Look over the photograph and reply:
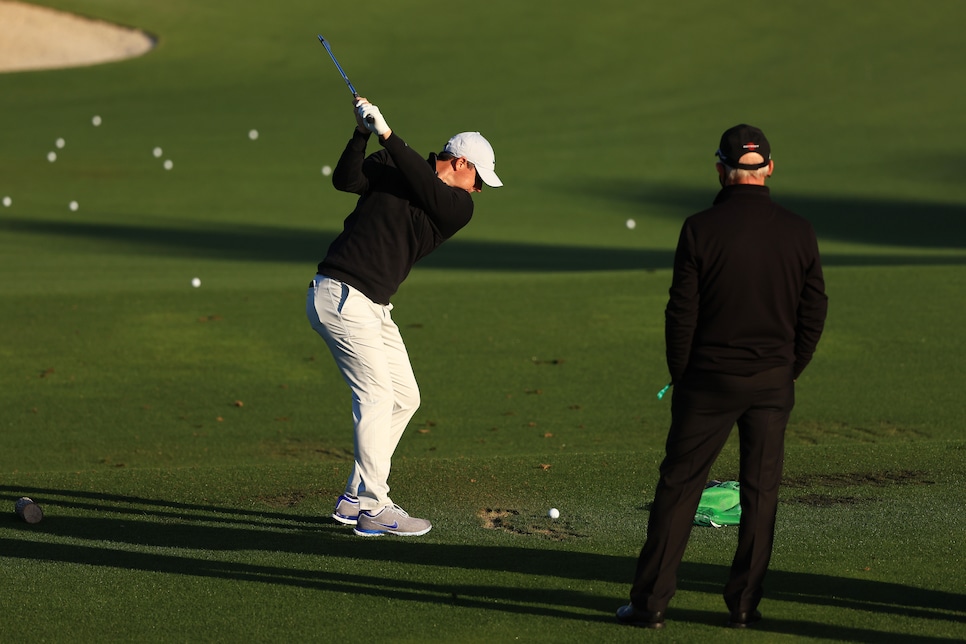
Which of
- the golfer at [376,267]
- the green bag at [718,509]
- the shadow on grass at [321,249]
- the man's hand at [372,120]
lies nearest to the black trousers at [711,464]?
the green bag at [718,509]

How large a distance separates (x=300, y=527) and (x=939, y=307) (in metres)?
9.96

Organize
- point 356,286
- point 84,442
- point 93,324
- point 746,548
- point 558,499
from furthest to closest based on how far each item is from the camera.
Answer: point 93,324, point 84,442, point 558,499, point 356,286, point 746,548

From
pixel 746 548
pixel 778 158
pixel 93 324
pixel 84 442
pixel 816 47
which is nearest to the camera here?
pixel 746 548

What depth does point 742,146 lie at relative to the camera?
5.84m

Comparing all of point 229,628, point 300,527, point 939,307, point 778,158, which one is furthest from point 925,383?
point 778,158

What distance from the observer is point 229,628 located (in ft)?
20.3

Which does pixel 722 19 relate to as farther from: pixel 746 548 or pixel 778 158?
pixel 746 548

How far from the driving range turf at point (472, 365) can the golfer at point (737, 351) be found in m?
0.37

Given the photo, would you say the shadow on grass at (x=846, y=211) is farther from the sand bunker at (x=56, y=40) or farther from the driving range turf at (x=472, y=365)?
the sand bunker at (x=56, y=40)

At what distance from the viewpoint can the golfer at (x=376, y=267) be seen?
7.50 m

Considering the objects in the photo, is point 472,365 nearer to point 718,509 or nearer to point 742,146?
point 718,509

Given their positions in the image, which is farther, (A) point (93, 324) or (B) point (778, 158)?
(B) point (778, 158)

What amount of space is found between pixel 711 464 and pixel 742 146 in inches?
52.4

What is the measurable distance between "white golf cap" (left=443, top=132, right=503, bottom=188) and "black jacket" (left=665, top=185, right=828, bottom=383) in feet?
6.58
